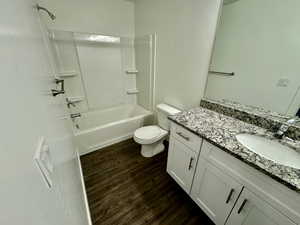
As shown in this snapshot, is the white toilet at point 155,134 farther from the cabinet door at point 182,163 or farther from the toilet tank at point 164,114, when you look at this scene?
the cabinet door at point 182,163

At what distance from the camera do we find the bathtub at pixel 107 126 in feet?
6.38

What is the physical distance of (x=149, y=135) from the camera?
1.83 m

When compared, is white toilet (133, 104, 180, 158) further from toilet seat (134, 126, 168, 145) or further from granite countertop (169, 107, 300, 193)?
granite countertop (169, 107, 300, 193)

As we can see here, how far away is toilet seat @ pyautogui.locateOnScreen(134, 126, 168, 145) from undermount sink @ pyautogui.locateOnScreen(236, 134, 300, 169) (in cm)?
102

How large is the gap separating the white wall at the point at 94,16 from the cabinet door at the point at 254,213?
9.16 ft

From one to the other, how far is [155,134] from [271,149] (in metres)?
1.23

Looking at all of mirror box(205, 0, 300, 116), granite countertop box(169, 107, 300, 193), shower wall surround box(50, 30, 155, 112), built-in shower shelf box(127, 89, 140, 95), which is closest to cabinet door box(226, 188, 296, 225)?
granite countertop box(169, 107, 300, 193)

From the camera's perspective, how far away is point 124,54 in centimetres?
256

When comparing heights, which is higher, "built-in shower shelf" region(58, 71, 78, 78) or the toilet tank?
"built-in shower shelf" region(58, 71, 78, 78)

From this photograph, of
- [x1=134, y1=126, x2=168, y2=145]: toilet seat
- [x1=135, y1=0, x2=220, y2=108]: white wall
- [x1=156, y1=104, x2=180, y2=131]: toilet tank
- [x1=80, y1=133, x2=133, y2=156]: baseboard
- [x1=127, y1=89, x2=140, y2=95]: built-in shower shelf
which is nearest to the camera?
[x1=135, y1=0, x2=220, y2=108]: white wall

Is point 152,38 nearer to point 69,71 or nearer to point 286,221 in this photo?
point 69,71

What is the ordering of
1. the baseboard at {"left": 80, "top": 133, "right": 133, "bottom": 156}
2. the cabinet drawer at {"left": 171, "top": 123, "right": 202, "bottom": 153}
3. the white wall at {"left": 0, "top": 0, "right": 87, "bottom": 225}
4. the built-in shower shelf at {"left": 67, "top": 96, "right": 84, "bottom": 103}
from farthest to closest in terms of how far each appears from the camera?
the built-in shower shelf at {"left": 67, "top": 96, "right": 84, "bottom": 103} → the baseboard at {"left": 80, "top": 133, "right": 133, "bottom": 156} → the cabinet drawer at {"left": 171, "top": 123, "right": 202, "bottom": 153} → the white wall at {"left": 0, "top": 0, "right": 87, "bottom": 225}

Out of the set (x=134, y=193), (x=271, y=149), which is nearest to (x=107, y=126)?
(x=134, y=193)

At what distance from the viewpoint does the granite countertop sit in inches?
26.9
